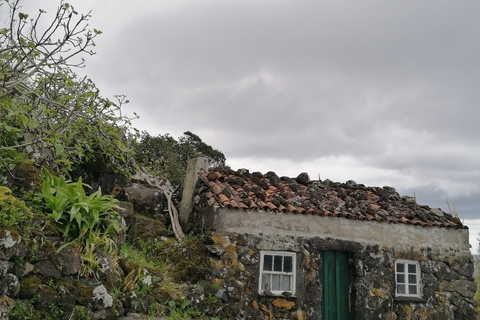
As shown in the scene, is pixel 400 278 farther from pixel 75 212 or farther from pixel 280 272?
pixel 75 212

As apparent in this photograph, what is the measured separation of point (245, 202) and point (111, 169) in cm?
431

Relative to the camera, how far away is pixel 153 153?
20219 mm

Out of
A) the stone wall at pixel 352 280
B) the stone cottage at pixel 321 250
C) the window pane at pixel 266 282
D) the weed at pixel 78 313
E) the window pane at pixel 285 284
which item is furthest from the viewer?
the window pane at pixel 285 284

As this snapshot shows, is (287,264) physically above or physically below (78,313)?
above

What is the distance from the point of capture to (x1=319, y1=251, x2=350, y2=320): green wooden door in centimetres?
927

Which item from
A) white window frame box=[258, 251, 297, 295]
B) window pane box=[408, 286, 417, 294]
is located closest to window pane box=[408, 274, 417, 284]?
window pane box=[408, 286, 417, 294]

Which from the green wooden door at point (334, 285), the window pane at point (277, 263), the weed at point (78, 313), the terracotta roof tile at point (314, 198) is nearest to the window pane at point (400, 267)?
the terracotta roof tile at point (314, 198)

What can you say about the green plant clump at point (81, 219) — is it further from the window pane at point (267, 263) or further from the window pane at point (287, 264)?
the window pane at point (287, 264)

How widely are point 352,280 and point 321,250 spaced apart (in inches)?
43.8

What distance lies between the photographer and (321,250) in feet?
30.3

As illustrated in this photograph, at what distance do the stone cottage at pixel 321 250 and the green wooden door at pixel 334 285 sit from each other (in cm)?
2

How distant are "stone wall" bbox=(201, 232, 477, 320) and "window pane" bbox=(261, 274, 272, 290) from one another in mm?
203

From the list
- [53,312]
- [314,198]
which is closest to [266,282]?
[314,198]

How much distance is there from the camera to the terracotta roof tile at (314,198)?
29.5 feet
